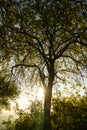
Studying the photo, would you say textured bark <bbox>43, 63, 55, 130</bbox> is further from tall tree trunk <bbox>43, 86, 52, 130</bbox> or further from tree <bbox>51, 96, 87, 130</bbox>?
tree <bbox>51, 96, 87, 130</bbox>

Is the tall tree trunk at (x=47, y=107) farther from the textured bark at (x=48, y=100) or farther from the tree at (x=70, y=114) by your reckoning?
the tree at (x=70, y=114)

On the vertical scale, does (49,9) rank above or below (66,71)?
above

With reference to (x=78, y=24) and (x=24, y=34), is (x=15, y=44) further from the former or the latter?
(x=78, y=24)

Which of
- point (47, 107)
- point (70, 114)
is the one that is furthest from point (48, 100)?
point (70, 114)

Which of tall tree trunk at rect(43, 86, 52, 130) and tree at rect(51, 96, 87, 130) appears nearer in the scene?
tall tree trunk at rect(43, 86, 52, 130)

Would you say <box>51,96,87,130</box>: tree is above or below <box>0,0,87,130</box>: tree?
below

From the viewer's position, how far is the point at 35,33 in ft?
76.9

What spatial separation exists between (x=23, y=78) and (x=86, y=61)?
18.6 feet

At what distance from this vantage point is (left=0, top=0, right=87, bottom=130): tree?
846 inches

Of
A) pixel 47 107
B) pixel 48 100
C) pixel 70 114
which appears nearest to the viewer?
pixel 47 107

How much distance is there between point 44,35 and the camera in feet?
77.3

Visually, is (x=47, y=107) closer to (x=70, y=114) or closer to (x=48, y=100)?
(x=48, y=100)

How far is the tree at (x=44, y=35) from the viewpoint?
21.5 metres

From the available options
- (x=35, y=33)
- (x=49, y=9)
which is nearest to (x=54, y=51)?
(x=35, y=33)
